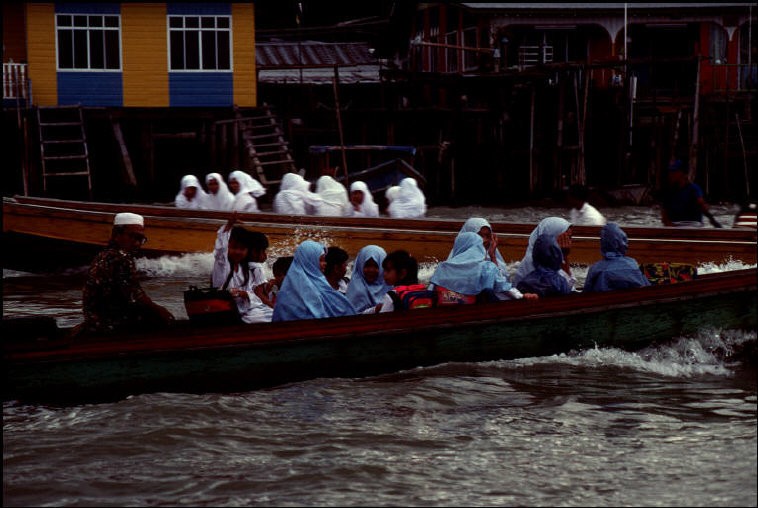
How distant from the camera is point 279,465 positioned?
24.1ft

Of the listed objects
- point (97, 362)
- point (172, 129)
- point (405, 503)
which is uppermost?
point (172, 129)

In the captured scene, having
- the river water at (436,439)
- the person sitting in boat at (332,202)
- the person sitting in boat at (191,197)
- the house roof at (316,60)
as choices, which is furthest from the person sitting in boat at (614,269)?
the house roof at (316,60)

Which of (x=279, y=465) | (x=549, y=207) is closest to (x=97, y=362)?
(x=279, y=465)

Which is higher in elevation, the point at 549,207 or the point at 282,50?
the point at 282,50

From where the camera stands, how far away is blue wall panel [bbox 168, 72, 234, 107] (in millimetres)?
25219

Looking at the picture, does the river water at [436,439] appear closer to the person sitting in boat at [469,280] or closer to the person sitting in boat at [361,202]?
the person sitting in boat at [469,280]

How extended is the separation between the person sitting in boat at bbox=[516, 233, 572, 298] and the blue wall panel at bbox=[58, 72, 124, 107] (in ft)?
57.3

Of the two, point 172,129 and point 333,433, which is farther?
point 172,129

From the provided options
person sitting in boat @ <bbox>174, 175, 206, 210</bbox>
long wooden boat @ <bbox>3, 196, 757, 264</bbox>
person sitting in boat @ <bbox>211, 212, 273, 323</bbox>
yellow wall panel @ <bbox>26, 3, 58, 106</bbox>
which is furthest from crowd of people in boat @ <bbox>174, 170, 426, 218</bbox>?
yellow wall panel @ <bbox>26, 3, 58, 106</bbox>

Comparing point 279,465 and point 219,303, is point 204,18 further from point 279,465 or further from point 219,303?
point 279,465

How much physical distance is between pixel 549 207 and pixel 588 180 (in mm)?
2663

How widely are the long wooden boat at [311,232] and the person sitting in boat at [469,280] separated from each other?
17.8ft

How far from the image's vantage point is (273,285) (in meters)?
9.66

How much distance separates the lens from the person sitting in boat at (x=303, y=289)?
29.3ft
